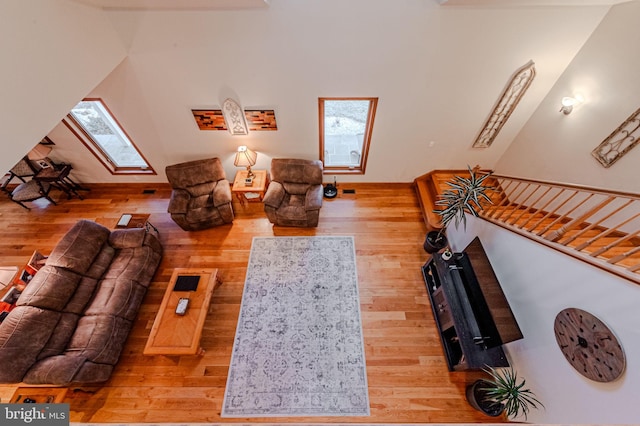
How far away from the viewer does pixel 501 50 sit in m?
3.49

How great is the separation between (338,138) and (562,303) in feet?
15.3

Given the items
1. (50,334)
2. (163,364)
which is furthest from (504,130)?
(50,334)

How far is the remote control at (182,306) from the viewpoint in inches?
134

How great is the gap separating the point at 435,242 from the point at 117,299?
4962 mm

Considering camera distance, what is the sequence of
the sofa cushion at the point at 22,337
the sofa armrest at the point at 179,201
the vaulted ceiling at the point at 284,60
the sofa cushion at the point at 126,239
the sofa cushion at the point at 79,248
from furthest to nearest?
the sofa armrest at the point at 179,201 < the sofa cushion at the point at 126,239 < the sofa cushion at the point at 79,248 < the sofa cushion at the point at 22,337 < the vaulted ceiling at the point at 284,60

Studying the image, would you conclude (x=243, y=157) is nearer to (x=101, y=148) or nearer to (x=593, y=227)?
(x=101, y=148)

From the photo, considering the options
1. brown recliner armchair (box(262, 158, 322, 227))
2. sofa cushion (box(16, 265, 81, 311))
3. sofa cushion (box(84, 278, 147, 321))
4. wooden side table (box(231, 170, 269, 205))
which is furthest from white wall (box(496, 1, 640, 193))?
sofa cushion (box(16, 265, 81, 311))

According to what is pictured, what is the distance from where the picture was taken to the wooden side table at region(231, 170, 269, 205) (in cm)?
483

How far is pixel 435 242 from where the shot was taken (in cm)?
430

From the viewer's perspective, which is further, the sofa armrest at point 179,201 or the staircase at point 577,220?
the sofa armrest at point 179,201

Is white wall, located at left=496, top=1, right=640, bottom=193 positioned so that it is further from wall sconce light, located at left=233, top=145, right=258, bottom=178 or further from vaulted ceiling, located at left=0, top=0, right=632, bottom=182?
wall sconce light, located at left=233, top=145, right=258, bottom=178

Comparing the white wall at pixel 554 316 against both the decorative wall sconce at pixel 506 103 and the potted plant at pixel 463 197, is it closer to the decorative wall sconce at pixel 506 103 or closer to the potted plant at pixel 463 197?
the potted plant at pixel 463 197

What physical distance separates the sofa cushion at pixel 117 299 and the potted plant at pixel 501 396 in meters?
4.69

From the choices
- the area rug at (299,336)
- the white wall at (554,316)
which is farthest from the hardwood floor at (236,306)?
the white wall at (554,316)
